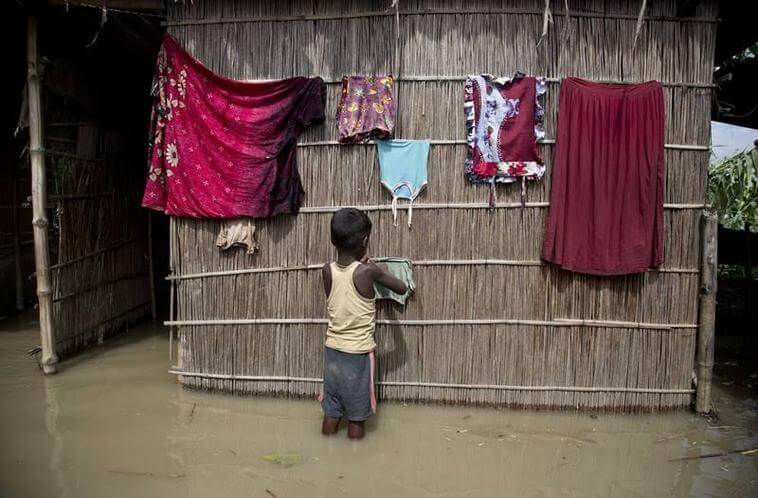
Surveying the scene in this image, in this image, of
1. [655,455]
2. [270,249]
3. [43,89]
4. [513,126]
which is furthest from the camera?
[43,89]

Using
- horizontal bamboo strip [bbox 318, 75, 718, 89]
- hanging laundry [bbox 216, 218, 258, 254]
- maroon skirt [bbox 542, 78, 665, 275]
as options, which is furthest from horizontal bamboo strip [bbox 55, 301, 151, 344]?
maroon skirt [bbox 542, 78, 665, 275]

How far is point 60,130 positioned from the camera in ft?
16.8

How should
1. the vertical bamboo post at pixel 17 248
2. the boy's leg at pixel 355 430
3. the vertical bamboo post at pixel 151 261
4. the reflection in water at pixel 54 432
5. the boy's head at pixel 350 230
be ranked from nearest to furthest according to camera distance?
1. the reflection in water at pixel 54 432
2. the boy's head at pixel 350 230
3. the boy's leg at pixel 355 430
4. the vertical bamboo post at pixel 151 261
5. the vertical bamboo post at pixel 17 248

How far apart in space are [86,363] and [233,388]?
1.62m

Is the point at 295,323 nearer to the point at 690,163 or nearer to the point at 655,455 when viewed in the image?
the point at 655,455

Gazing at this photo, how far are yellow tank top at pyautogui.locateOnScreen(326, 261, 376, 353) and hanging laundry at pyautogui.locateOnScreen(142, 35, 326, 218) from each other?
0.90 m

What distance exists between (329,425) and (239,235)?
154 cm

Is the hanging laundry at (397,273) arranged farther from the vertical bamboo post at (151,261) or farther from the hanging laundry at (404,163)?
the vertical bamboo post at (151,261)

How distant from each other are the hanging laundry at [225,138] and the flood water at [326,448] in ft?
4.93

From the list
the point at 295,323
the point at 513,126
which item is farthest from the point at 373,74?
the point at 295,323

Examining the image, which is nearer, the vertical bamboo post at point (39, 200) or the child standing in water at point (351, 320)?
the child standing in water at point (351, 320)

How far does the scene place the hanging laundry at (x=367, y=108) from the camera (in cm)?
395

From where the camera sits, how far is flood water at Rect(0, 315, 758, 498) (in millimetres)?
3086

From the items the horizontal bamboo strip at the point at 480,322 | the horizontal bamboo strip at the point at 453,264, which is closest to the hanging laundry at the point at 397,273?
the horizontal bamboo strip at the point at 453,264
